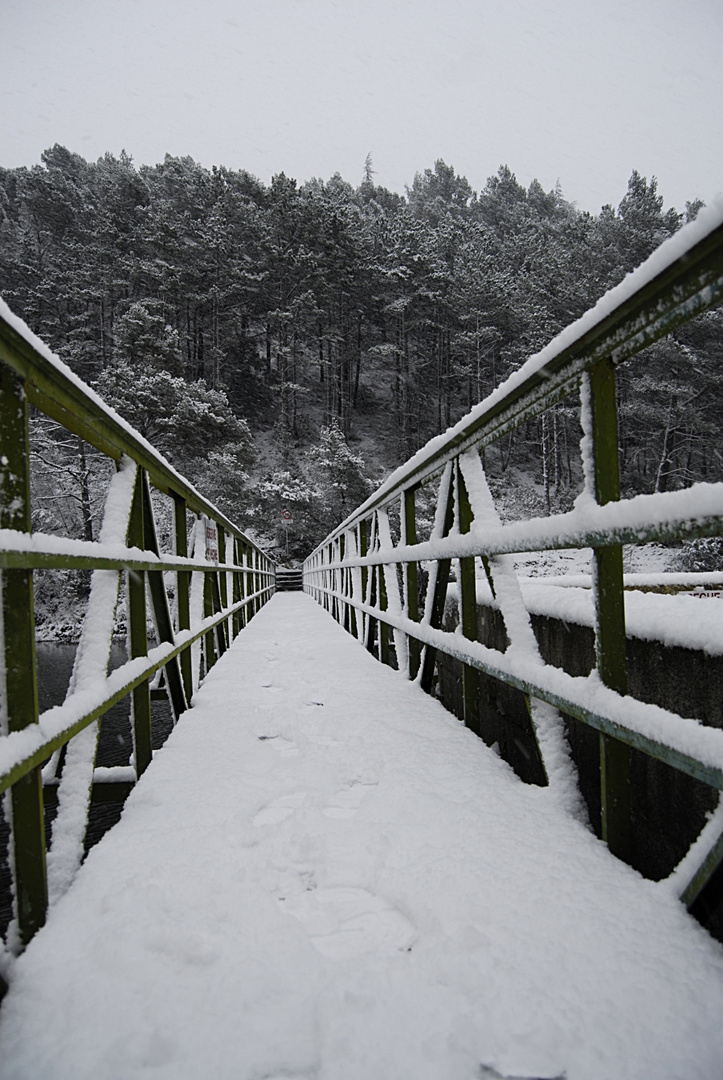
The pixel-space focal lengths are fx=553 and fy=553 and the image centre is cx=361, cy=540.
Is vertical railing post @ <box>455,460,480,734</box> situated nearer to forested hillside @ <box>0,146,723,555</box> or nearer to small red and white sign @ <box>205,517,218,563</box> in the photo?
small red and white sign @ <box>205,517,218,563</box>

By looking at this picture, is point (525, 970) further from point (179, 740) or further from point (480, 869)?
point (179, 740)

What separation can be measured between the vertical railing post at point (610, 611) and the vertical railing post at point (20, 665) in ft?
3.77

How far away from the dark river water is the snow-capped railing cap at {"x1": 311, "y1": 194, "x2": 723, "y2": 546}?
1698 mm

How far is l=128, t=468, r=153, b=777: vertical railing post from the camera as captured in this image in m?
1.92

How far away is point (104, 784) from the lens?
1.83 m

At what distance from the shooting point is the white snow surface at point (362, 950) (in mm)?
789

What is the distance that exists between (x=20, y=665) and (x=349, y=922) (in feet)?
2.65

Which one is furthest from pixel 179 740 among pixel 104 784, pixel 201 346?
pixel 201 346

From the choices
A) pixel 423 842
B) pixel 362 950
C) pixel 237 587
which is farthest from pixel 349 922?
pixel 237 587

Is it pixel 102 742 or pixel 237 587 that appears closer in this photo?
pixel 102 742

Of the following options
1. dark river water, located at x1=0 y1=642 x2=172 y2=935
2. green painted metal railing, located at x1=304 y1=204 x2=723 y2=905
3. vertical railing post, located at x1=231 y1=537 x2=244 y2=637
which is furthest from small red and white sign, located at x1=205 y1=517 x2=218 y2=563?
green painted metal railing, located at x1=304 y1=204 x2=723 y2=905

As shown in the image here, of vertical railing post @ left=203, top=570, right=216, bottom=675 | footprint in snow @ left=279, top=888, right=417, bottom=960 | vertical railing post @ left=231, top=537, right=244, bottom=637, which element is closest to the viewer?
footprint in snow @ left=279, top=888, right=417, bottom=960

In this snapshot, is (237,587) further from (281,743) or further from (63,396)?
(63,396)

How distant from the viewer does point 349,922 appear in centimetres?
108
